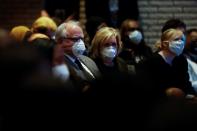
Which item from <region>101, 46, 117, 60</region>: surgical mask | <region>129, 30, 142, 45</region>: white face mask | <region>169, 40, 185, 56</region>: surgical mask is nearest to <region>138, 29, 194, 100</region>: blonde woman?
<region>169, 40, 185, 56</region>: surgical mask

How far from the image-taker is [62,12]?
6.98 metres

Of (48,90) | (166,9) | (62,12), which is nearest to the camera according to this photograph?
(48,90)

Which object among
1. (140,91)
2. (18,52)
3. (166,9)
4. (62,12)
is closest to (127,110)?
(140,91)

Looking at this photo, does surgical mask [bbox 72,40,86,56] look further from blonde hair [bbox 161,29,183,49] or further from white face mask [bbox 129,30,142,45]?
→ white face mask [bbox 129,30,142,45]

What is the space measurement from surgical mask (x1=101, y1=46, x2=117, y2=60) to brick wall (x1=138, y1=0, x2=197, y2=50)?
300 centimetres

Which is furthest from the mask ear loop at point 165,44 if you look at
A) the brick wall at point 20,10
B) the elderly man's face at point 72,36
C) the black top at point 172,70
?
the brick wall at point 20,10

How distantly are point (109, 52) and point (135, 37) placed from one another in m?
1.61

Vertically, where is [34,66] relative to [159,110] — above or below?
above

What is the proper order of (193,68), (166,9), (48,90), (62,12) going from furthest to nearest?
1. (166,9)
2. (62,12)
3. (193,68)
4. (48,90)

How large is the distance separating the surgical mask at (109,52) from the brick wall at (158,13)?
300 centimetres

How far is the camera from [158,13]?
7.57 metres

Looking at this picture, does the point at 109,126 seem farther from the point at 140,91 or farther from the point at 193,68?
the point at 193,68

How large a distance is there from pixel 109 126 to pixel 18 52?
27cm

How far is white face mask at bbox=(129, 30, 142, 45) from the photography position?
6.07m
